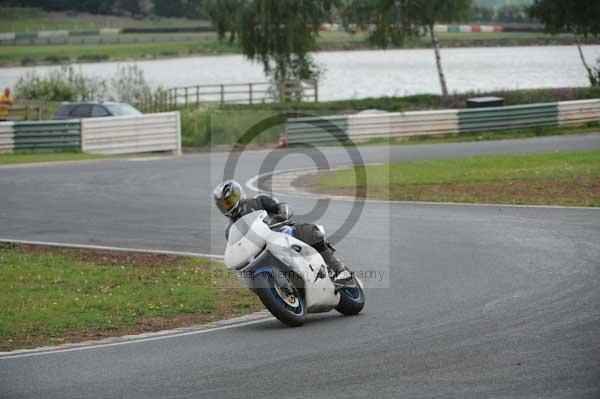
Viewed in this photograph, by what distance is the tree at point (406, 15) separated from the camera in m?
47.6

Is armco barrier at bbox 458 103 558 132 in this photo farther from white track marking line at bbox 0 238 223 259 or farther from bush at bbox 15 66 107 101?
bush at bbox 15 66 107 101

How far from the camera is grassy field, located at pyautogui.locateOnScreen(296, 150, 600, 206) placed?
19.6 m

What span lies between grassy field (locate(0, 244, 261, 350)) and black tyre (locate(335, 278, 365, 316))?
1429mm

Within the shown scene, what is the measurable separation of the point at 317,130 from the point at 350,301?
2151cm

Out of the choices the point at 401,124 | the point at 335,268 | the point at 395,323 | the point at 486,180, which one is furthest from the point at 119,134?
the point at 395,323

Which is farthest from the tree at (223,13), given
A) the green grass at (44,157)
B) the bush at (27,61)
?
the bush at (27,61)

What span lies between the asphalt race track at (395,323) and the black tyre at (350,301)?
128 mm

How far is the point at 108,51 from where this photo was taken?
279 feet

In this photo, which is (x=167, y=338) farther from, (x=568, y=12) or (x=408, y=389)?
(x=568, y=12)

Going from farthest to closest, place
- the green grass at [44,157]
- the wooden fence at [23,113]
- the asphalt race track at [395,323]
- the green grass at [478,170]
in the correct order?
the wooden fence at [23,113]
the green grass at [44,157]
the green grass at [478,170]
the asphalt race track at [395,323]

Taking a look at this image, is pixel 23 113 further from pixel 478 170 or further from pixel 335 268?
pixel 335 268

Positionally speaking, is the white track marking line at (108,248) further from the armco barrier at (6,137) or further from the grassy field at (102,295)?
the armco barrier at (6,137)

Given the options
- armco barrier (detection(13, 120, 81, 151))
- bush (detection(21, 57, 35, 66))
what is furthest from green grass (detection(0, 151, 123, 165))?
bush (detection(21, 57, 35, 66))

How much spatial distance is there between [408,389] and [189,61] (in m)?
80.1
